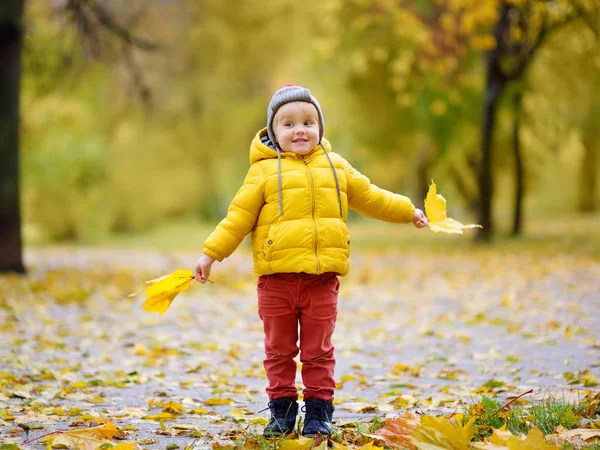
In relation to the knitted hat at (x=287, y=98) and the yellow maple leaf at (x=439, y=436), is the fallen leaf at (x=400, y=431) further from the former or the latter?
the knitted hat at (x=287, y=98)

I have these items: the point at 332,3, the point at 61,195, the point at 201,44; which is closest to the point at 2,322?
the point at 332,3

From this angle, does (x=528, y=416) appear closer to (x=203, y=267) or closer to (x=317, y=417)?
(x=317, y=417)

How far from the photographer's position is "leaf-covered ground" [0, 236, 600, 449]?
4066mm

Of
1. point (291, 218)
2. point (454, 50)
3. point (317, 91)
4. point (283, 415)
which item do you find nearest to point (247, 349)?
point (283, 415)

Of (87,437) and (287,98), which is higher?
(287,98)

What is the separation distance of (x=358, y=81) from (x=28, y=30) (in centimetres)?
1025

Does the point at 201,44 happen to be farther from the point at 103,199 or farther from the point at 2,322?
the point at 2,322

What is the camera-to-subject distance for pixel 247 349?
21.8 ft

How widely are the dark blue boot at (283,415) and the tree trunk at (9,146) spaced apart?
9095 millimetres

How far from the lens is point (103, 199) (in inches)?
1053

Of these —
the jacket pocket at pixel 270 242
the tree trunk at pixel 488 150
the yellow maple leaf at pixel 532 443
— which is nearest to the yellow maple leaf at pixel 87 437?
the jacket pocket at pixel 270 242

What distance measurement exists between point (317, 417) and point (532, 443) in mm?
1127

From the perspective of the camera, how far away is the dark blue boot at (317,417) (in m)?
3.47

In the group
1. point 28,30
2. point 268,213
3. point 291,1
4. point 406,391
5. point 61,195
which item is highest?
point 291,1
